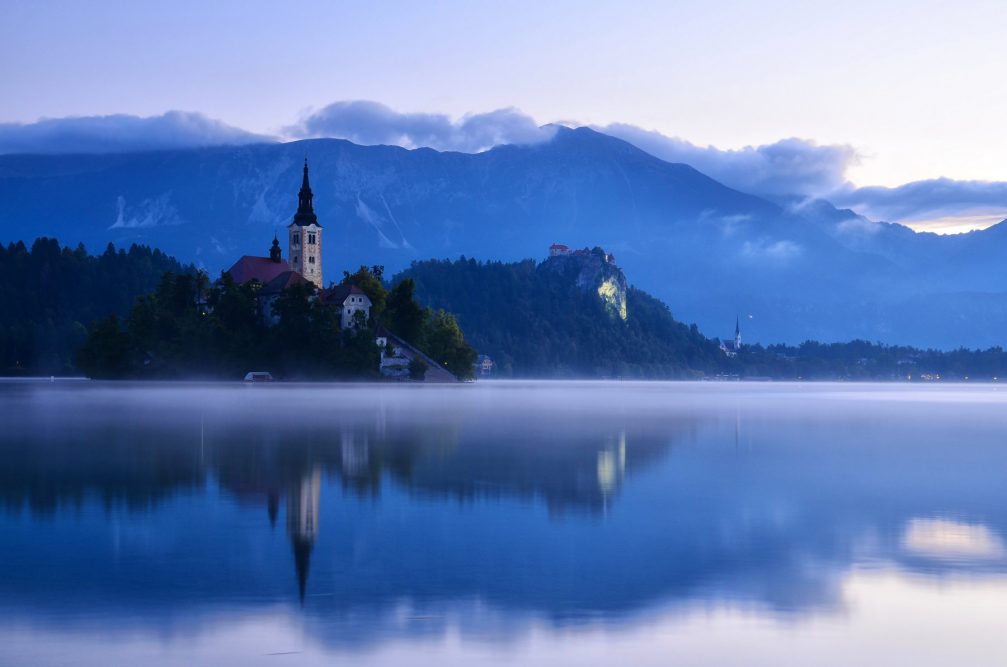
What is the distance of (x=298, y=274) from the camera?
17800 centimetres

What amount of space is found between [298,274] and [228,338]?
28.2 m

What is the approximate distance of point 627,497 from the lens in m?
23.4

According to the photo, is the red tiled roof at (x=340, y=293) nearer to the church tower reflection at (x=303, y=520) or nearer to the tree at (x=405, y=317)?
the tree at (x=405, y=317)

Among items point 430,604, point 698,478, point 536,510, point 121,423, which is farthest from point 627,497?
point 121,423

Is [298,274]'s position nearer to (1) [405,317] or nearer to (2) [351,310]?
(2) [351,310]

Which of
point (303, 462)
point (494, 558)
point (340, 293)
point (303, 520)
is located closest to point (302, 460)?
point (303, 462)

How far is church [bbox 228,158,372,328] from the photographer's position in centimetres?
16012

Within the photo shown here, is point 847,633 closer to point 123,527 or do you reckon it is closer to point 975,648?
point 975,648

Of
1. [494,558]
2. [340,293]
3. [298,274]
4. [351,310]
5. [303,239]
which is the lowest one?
[494,558]

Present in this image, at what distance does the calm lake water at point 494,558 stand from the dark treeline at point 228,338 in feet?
391

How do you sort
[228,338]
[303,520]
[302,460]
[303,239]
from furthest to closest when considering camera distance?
[303,239] < [228,338] < [302,460] < [303,520]

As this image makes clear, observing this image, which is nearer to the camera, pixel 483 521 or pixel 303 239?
pixel 483 521

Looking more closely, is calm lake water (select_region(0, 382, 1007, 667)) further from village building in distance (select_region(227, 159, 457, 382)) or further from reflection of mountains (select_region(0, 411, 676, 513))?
village building in distance (select_region(227, 159, 457, 382))

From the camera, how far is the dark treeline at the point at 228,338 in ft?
499
